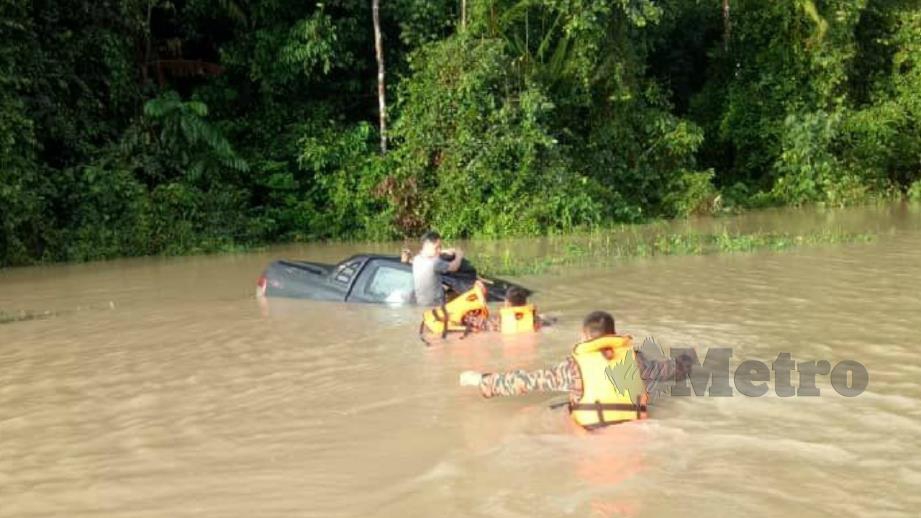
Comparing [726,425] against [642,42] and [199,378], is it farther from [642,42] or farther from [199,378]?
[642,42]

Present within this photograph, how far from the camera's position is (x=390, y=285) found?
36.7 feet

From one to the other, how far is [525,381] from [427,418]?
2.42 feet

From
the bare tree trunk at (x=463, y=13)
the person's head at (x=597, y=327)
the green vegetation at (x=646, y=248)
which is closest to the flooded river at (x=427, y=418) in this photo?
the person's head at (x=597, y=327)

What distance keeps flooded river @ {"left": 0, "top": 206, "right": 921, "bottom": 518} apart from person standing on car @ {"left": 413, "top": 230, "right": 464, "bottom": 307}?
380 millimetres

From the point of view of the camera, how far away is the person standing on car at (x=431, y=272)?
414 inches

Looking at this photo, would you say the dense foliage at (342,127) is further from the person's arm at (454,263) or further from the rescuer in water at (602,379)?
the rescuer in water at (602,379)

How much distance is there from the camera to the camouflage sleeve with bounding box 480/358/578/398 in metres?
6.36

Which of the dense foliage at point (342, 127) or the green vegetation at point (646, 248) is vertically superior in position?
the dense foliage at point (342, 127)

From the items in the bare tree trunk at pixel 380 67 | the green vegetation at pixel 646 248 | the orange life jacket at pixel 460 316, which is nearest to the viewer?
the orange life jacket at pixel 460 316

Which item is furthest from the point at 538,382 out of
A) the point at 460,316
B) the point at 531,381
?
the point at 460,316

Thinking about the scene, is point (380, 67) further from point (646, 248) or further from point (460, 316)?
point (460, 316)

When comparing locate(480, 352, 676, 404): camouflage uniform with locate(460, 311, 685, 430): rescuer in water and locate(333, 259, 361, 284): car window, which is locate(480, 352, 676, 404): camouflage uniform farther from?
locate(333, 259, 361, 284): car window

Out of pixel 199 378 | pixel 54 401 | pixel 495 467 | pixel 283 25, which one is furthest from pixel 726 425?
pixel 283 25

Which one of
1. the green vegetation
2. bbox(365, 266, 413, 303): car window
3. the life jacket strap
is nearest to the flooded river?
the life jacket strap
